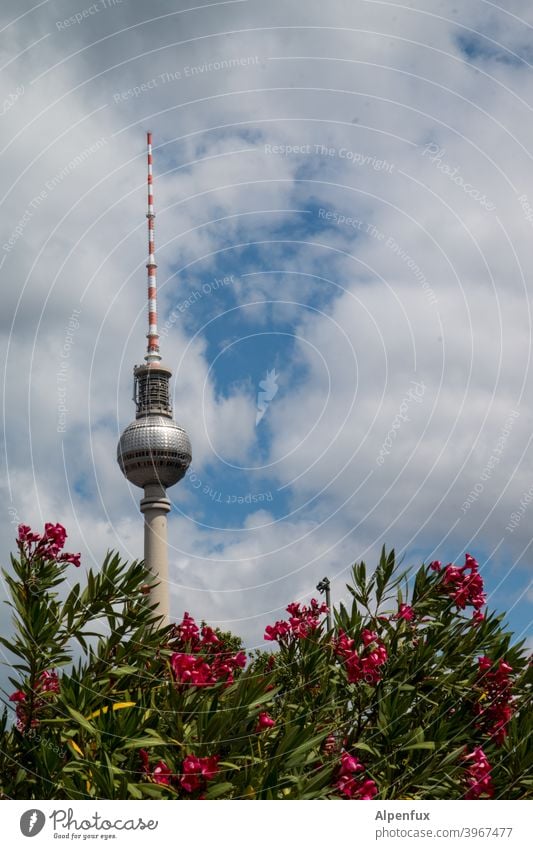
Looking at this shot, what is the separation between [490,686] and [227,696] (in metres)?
2.86

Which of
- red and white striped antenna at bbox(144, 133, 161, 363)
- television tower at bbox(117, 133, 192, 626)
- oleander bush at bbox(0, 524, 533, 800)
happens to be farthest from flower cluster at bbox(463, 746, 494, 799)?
television tower at bbox(117, 133, 192, 626)

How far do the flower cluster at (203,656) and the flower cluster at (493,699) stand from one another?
258cm

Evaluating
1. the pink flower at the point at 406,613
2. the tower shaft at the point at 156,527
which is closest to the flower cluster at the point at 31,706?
the pink flower at the point at 406,613

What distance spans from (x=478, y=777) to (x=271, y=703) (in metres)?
2.07

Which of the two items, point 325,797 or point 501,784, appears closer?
point 325,797

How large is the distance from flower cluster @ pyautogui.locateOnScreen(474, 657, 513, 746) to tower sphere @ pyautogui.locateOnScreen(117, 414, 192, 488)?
10002 cm

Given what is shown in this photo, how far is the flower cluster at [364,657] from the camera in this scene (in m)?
8.66

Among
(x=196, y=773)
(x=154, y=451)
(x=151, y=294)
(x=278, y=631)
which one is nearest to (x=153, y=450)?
(x=154, y=451)

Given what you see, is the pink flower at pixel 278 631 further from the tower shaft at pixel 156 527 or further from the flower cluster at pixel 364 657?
the tower shaft at pixel 156 527

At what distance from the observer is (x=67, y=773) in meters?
7.74

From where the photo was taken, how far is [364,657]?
8961 millimetres

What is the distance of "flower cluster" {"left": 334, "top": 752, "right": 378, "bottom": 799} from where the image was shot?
7.66 meters

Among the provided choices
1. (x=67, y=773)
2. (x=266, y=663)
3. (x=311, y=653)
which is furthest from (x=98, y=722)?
(x=266, y=663)
